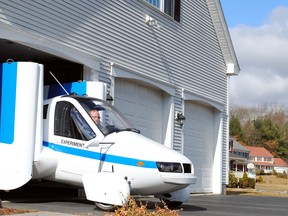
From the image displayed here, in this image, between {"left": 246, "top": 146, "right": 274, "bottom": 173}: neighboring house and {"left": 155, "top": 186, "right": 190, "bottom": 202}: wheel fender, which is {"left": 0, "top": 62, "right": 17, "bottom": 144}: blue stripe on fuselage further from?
{"left": 246, "top": 146, "right": 274, "bottom": 173}: neighboring house

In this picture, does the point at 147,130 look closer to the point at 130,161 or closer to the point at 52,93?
the point at 52,93

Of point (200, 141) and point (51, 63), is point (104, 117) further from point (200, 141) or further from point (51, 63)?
point (200, 141)

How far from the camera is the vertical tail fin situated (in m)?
10.6

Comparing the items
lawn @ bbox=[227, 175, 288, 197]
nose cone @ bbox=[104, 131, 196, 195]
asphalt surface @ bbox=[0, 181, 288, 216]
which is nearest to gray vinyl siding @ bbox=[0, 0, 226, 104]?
asphalt surface @ bbox=[0, 181, 288, 216]

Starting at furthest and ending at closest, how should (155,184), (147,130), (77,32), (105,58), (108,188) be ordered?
(147,130), (105,58), (77,32), (155,184), (108,188)

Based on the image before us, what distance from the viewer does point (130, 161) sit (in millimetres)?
10273

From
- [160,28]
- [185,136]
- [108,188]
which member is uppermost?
[160,28]

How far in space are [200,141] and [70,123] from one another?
11.1 m

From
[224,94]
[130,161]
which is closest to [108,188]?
[130,161]

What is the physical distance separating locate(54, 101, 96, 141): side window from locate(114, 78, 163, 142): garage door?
465cm

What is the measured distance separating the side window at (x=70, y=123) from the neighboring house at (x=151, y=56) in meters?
2.08

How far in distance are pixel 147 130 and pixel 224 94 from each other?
6.99 metres

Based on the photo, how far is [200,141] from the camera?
21.2 meters

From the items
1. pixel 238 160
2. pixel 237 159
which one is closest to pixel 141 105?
pixel 237 159
